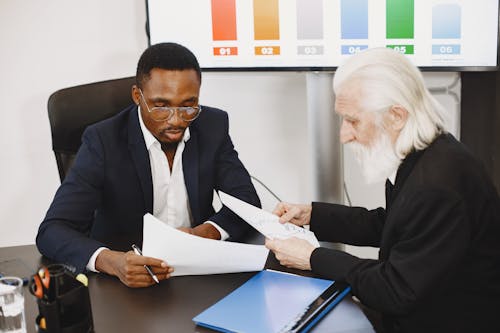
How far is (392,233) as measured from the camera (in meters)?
1.36

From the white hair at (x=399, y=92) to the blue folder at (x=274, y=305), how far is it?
370 mm

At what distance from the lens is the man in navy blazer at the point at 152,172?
172 centimetres

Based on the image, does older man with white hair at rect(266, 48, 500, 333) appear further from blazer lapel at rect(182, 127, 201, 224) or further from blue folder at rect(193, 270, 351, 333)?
blazer lapel at rect(182, 127, 201, 224)

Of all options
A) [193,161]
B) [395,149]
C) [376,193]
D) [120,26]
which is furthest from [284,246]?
[120,26]

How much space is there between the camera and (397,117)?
1.41 m

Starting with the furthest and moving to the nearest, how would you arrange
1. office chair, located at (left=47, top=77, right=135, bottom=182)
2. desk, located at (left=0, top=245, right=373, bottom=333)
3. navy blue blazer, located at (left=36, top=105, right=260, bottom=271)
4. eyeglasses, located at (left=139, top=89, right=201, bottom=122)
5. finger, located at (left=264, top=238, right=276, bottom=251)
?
office chair, located at (left=47, top=77, right=135, bottom=182) < eyeglasses, located at (left=139, top=89, right=201, bottom=122) < navy blue blazer, located at (left=36, top=105, right=260, bottom=271) < finger, located at (left=264, top=238, right=276, bottom=251) < desk, located at (left=0, top=245, right=373, bottom=333)

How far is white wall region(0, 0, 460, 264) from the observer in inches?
117

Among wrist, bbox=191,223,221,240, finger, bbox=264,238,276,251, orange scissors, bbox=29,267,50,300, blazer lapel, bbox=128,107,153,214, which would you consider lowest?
wrist, bbox=191,223,221,240

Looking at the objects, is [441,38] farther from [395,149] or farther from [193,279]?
[193,279]

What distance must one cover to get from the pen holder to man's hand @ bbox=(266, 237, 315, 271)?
1.65 ft

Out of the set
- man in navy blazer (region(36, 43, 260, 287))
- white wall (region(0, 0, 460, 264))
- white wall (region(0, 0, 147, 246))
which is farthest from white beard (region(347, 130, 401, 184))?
white wall (region(0, 0, 147, 246))

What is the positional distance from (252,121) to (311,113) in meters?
0.55

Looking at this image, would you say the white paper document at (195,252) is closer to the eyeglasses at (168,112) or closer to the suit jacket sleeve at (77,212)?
the suit jacket sleeve at (77,212)

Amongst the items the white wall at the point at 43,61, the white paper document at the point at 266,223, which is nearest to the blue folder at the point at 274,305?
the white paper document at the point at 266,223
